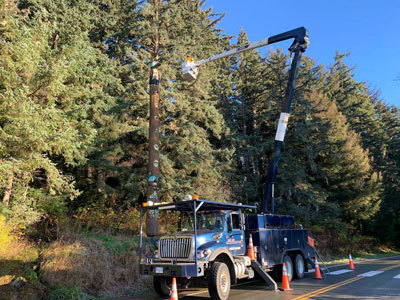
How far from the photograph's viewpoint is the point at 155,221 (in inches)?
430

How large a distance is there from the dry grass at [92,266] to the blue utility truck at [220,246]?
0.94m

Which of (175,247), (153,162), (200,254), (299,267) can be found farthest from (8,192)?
(299,267)

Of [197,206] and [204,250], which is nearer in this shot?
[204,250]

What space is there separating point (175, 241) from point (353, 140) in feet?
88.8

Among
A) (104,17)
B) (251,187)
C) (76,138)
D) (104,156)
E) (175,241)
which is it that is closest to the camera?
(175,241)

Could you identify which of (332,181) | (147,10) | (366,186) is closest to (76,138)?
(147,10)

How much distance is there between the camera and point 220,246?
29.4ft

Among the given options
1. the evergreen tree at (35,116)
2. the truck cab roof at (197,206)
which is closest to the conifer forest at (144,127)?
the evergreen tree at (35,116)

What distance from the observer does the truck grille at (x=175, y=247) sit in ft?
27.2

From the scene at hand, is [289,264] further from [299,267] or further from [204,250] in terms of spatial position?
[204,250]

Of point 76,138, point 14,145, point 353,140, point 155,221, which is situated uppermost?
point 353,140

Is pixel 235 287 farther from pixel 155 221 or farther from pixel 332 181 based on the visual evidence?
pixel 332 181

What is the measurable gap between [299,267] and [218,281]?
6.24 metres

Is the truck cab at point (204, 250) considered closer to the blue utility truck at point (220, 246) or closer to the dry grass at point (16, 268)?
the blue utility truck at point (220, 246)
